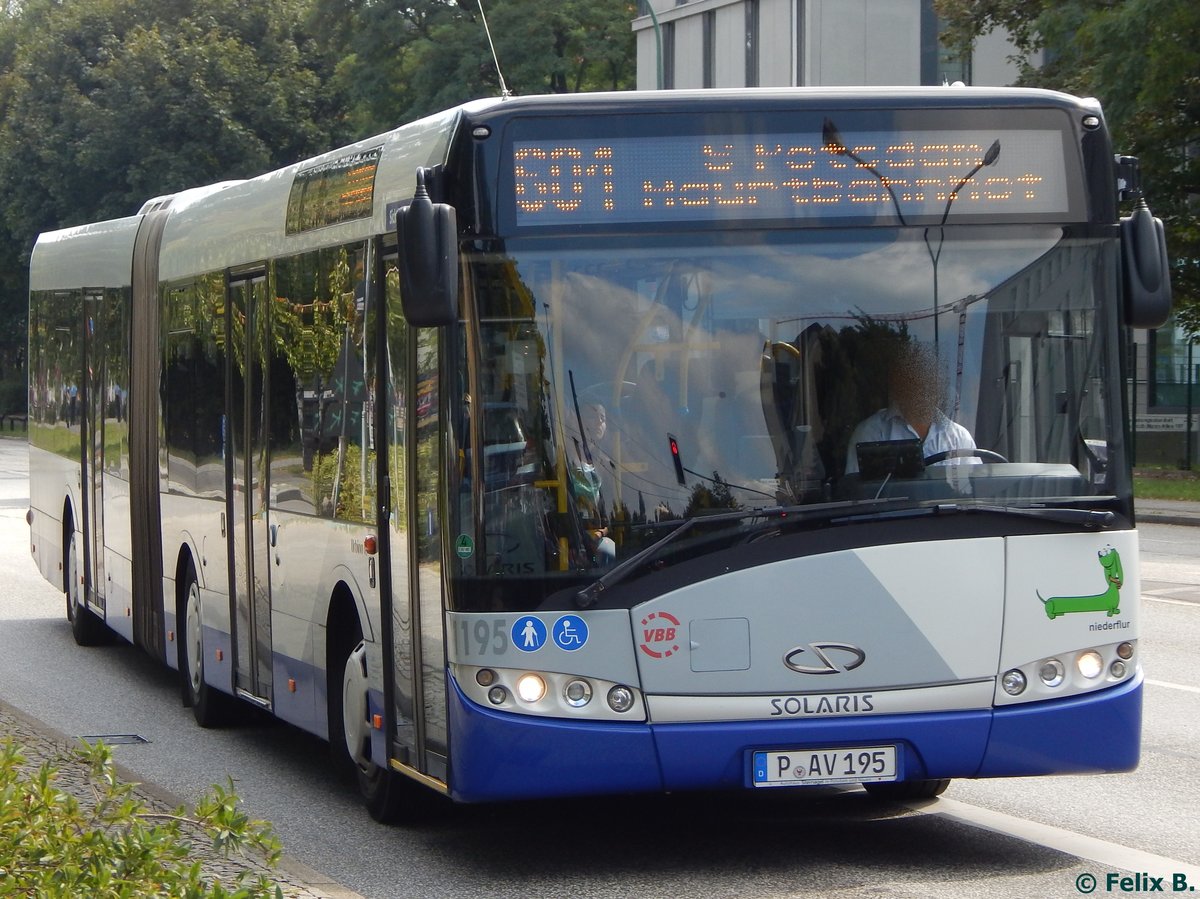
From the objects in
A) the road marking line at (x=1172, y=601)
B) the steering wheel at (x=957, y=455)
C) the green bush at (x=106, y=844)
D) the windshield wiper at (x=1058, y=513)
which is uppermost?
the steering wheel at (x=957, y=455)

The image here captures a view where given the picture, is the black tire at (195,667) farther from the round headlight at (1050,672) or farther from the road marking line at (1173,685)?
the round headlight at (1050,672)

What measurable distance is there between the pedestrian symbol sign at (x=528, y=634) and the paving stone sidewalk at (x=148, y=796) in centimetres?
99

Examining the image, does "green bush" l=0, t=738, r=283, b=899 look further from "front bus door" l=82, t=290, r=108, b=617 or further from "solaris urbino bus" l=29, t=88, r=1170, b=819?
"front bus door" l=82, t=290, r=108, b=617

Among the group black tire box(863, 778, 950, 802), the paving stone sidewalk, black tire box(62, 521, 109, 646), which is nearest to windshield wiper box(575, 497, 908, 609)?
the paving stone sidewalk

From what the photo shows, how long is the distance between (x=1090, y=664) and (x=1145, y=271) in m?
1.41

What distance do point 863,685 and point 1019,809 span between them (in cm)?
179

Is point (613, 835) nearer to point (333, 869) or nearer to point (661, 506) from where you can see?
point (333, 869)

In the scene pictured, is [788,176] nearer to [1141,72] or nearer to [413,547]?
[413,547]

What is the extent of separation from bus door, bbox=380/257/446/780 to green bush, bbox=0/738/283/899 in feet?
5.58

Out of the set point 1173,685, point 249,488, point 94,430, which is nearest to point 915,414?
point 249,488

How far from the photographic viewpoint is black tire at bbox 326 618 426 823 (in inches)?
327

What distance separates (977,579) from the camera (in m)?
7.14

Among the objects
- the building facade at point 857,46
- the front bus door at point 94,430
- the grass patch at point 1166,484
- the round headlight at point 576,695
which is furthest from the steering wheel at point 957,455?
the building facade at point 857,46

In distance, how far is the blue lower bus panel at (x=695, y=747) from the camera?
6.94 meters
